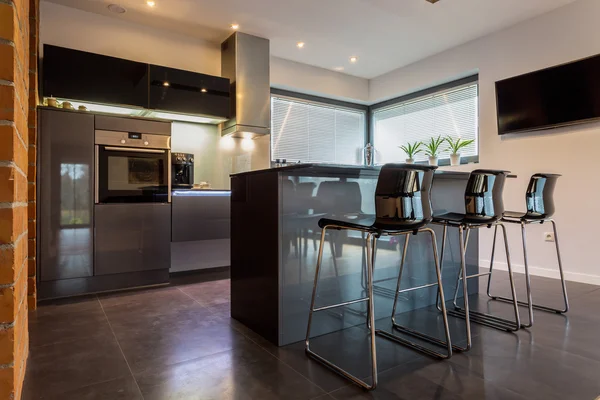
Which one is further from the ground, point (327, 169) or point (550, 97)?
point (550, 97)

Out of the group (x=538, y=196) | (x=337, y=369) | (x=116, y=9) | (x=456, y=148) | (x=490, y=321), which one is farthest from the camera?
(x=456, y=148)

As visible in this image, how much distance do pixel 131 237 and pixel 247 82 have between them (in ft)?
7.16

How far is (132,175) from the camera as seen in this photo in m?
3.49

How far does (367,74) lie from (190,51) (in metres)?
2.75

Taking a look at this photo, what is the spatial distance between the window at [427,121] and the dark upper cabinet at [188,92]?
9.49 ft

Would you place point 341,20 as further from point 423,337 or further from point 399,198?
point 423,337

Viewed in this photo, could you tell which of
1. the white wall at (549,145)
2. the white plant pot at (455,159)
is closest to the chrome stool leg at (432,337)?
the white wall at (549,145)

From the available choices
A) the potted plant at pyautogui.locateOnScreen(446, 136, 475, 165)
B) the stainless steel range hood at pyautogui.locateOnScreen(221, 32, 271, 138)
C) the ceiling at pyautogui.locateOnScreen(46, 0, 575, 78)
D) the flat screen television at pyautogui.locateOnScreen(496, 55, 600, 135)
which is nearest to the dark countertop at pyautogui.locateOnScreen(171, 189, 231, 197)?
the stainless steel range hood at pyautogui.locateOnScreen(221, 32, 271, 138)

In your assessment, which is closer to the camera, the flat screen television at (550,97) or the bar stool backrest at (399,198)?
the bar stool backrest at (399,198)

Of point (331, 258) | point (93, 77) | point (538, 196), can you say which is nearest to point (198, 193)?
point (93, 77)

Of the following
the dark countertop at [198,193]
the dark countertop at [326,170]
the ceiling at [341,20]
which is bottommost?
the dark countertop at [198,193]

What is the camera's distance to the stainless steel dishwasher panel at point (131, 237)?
333 centimetres

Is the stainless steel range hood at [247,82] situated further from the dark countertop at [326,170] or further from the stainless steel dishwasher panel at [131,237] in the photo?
the dark countertop at [326,170]

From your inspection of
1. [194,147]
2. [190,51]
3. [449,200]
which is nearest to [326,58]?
[190,51]
